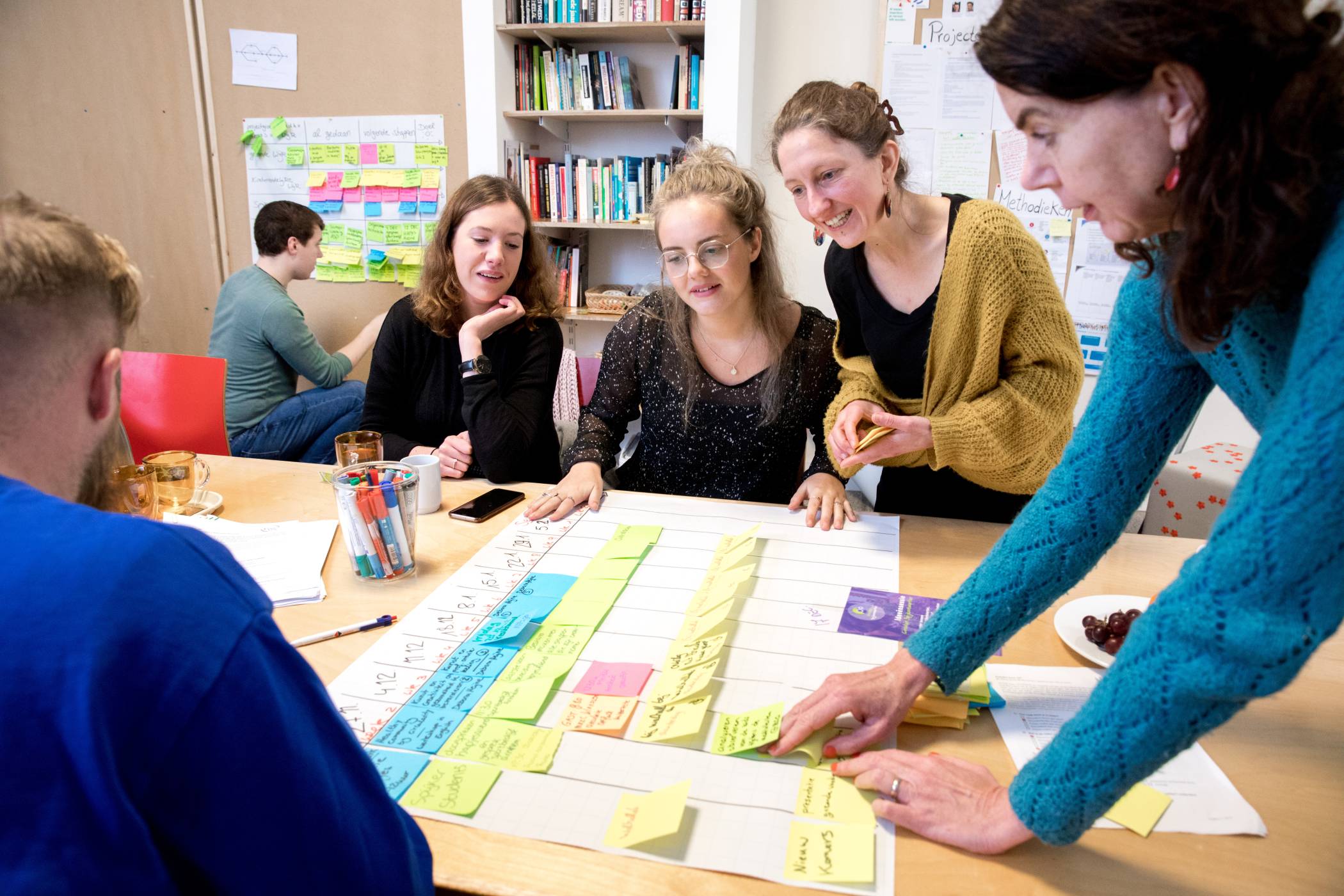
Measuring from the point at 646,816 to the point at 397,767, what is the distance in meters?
0.25

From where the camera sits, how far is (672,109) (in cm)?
338

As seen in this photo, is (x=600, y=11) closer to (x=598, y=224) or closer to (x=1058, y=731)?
(x=598, y=224)

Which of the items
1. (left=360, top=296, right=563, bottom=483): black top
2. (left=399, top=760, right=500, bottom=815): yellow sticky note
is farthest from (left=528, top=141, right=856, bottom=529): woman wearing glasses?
(left=399, top=760, right=500, bottom=815): yellow sticky note

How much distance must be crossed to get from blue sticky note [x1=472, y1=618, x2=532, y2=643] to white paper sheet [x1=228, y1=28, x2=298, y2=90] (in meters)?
3.63

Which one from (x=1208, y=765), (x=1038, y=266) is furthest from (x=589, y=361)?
(x=1208, y=765)

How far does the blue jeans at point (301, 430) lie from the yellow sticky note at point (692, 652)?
8.19 ft

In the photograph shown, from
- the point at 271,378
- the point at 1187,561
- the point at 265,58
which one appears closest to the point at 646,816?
the point at 1187,561

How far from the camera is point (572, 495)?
→ 1.44 meters

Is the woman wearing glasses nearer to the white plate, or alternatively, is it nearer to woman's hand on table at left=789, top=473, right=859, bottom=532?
woman's hand on table at left=789, top=473, right=859, bottom=532

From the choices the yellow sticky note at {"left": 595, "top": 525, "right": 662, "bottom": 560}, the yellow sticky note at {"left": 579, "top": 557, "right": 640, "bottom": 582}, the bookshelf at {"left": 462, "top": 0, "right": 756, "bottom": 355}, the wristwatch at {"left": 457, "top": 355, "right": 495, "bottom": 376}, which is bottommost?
the yellow sticky note at {"left": 579, "top": 557, "right": 640, "bottom": 582}

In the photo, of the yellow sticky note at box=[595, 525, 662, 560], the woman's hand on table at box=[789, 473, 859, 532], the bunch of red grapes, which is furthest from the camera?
the woman's hand on table at box=[789, 473, 859, 532]

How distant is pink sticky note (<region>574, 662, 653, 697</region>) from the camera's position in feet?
2.98

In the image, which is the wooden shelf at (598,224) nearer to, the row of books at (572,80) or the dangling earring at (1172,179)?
the row of books at (572,80)

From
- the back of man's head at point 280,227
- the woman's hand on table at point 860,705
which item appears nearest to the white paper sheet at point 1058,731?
the woman's hand on table at point 860,705
